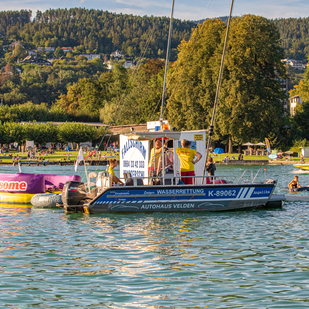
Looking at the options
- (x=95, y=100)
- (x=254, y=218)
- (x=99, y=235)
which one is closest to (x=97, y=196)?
(x=99, y=235)

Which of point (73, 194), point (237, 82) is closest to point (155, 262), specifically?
point (73, 194)

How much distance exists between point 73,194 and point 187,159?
4.69 metres

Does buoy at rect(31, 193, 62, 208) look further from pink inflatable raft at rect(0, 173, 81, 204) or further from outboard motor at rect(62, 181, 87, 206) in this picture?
A: outboard motor at rect(62, 181, 87, 206)

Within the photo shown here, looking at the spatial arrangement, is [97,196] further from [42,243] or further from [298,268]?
[298,268]

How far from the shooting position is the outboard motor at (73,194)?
62.5 feet

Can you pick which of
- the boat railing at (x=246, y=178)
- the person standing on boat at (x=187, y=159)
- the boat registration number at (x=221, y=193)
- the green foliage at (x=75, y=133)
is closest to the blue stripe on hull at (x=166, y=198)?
the boat registration number at (x=221, y=193)

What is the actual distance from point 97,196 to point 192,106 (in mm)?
56675

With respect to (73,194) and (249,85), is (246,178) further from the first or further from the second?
(249,85)

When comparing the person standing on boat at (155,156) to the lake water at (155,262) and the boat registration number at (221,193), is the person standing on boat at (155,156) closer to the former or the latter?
the lake water at (155,262)

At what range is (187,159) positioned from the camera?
18.3 m

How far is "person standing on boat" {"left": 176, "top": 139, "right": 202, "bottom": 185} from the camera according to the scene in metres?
18.0

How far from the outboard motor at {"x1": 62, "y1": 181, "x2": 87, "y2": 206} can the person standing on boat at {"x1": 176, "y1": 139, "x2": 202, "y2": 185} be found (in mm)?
4091

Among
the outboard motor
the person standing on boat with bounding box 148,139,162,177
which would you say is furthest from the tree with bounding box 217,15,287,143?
the outboard motor

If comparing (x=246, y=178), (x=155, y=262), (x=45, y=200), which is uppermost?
(x=246, y=178)
